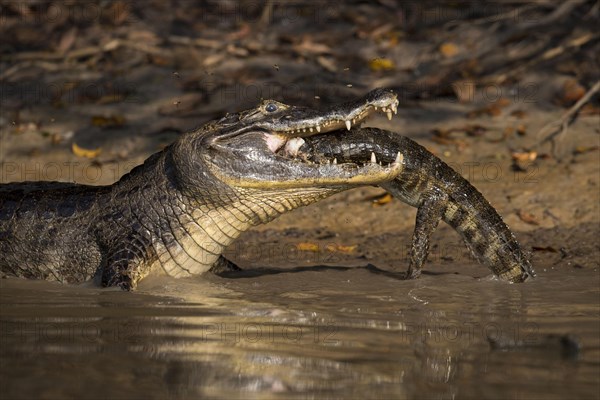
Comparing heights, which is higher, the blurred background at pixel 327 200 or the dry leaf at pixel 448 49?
the dry leaf at pixel 448 49

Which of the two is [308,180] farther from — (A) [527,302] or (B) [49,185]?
(B) [49,185]

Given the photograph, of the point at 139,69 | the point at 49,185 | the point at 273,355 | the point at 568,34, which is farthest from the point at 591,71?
the point at 273,355

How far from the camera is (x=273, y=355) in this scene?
408 centimetres

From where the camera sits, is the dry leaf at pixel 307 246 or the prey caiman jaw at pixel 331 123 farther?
the dry leaf at pixel 307 246

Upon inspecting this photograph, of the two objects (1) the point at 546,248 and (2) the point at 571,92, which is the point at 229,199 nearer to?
(1) the point at 546,248

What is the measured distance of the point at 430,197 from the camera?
6137 mm

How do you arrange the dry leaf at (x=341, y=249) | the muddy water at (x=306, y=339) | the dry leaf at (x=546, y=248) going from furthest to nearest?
the dry leaf at (x=341, y=249)
the dry leaf at (x=546, y=248)
the muddy water at (x=306, y=339)

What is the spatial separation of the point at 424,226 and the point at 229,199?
3.65 feet

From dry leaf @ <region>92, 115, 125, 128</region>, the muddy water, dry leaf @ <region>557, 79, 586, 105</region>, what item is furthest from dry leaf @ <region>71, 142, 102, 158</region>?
dry leaf @ <region>557, 79, 586, 105</region>

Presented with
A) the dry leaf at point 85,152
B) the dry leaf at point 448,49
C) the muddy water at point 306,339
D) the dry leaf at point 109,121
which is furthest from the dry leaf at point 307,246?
the dry leaf at point 448,49

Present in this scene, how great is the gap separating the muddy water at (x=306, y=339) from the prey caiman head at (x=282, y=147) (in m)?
0.60

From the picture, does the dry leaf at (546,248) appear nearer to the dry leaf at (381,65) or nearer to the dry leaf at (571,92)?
the dry leaf at (571,92)

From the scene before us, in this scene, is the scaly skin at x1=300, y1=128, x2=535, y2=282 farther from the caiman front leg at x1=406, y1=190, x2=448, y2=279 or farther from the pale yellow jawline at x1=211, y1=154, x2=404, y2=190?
the pale yellow jawline at x1=211, y1=154, x2=404, y2=190

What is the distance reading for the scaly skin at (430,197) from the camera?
19.6ft
